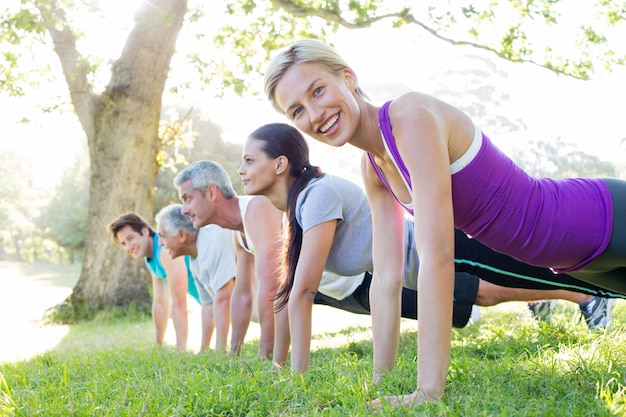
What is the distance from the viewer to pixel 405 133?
2.56 metres

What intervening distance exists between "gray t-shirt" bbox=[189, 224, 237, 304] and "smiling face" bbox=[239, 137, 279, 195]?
1.82m

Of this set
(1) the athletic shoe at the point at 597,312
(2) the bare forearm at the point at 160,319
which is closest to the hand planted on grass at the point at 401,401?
(1) the athletic shoe at the point at 597,312

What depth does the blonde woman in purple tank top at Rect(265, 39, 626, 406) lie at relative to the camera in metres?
2.43

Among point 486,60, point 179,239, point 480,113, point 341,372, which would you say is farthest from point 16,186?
point 341,372

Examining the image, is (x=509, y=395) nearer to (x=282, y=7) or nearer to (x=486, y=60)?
(x=282, y=7)

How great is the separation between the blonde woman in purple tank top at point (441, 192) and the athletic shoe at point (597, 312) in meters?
1.46

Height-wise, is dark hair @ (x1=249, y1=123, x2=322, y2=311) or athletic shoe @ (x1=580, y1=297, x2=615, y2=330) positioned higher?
dark hair @ (x1=249, y1=123, x2=322, y2=311)

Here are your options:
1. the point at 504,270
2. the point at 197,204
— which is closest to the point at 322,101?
the point at 504,270

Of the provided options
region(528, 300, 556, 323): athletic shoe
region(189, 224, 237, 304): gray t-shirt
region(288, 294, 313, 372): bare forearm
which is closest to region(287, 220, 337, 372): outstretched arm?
region(288, 294, 313, 372): bare forearm

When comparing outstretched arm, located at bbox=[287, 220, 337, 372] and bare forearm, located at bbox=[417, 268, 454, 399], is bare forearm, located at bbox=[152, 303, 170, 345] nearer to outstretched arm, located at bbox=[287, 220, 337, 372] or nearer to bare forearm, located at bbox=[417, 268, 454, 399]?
outstretched arm, located at bbox=[287, 220, 337, 372]

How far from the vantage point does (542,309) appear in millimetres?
5484

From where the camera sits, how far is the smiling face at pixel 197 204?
5219 millimetres

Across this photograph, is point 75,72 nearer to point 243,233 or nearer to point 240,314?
point 243,233

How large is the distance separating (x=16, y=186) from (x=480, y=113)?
33368mm
